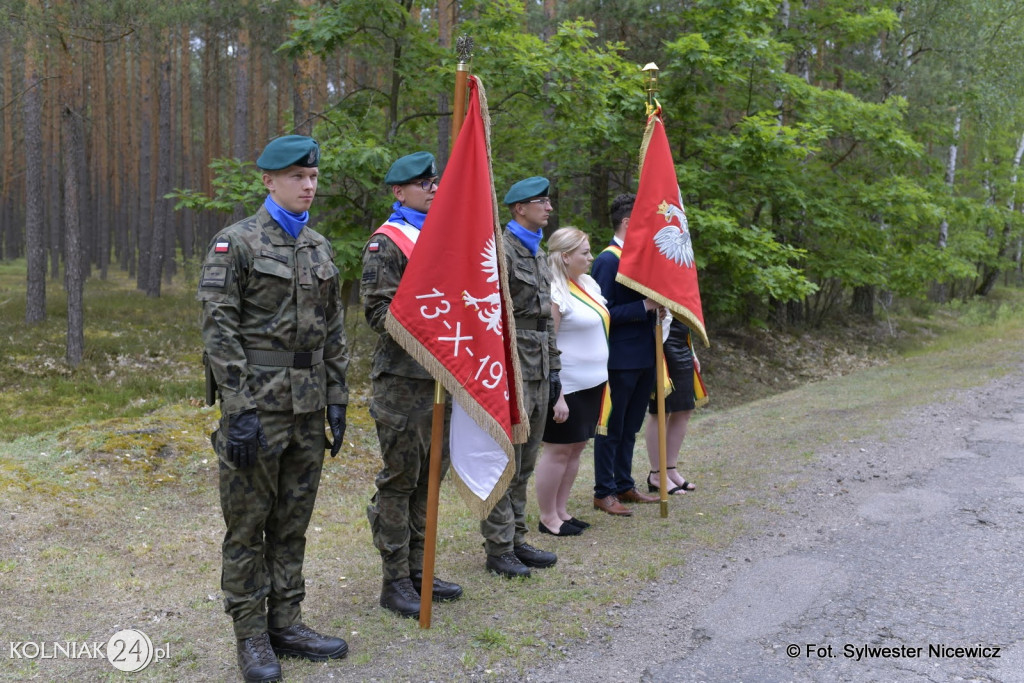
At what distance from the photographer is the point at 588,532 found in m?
5.85

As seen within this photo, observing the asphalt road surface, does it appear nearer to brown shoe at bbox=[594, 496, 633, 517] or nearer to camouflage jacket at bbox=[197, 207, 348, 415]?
brown shoe at bbox=[594, 496, 633, 517]

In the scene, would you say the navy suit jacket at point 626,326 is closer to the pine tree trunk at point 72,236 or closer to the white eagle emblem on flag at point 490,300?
the white eagle emblem on flag at point 490,300

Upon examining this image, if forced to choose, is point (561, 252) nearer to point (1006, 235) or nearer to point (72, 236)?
point (72, 236)

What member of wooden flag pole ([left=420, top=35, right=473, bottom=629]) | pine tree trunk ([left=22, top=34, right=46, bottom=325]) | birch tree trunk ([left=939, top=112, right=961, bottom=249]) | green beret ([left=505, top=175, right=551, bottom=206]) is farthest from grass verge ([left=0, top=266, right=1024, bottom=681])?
birch tree trunk ([left=939, top=112, right=961, bottom=249])

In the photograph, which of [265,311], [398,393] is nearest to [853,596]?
[398,393]

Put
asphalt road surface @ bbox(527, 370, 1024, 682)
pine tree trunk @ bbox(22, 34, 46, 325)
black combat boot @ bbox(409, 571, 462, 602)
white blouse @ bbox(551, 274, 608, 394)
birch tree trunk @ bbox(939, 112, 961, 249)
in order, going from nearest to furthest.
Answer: asphalt road surface @ bbox(527, 370, 1024, 682)
black combat boot @ bbox(409, 571, 462, 602)
white blouse @ bbox(551, 274, 608, 394)
pine tree trunk @ bbox(22, 34, 46, 325)
birch tree trunk @ bbox(939, 112, 961, 249)

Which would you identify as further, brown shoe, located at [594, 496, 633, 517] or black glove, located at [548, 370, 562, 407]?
brown shoe, located at [594, 496, 633, 517]

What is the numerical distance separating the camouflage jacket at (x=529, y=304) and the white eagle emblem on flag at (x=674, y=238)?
150 cm

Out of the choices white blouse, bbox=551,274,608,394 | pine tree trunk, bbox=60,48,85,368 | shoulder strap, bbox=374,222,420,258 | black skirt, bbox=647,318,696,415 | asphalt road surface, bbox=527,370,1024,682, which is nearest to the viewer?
asphalt road surface, bbox=527,370,1024,682

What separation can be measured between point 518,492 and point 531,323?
42.5 inches

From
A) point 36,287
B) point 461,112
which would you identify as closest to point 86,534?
point 461,112

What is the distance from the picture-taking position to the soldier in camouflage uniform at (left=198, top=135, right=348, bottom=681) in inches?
139

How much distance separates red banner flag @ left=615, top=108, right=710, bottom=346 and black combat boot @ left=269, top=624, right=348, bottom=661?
325cm

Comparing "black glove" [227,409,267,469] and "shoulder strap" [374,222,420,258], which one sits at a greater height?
"shoulder strap" [374,222,420,258]
